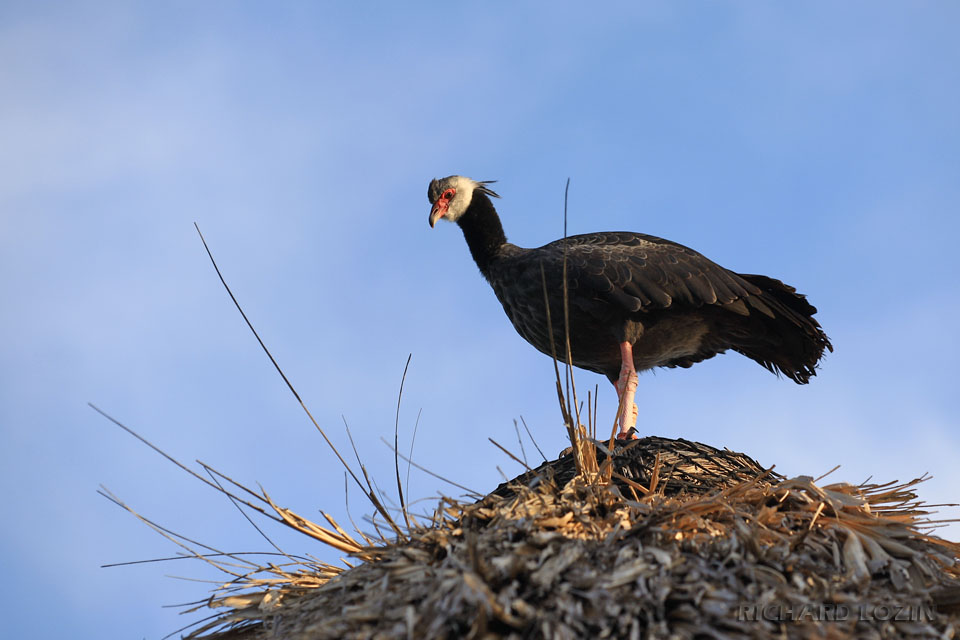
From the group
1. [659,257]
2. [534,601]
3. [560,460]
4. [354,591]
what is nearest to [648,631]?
[534,601]

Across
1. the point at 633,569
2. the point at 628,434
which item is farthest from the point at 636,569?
the point at 628,434

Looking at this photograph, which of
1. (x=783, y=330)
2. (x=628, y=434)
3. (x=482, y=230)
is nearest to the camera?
(x=628, y=434)

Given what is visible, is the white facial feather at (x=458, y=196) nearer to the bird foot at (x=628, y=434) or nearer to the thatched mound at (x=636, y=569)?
the bird foot at (x=628, y=434)

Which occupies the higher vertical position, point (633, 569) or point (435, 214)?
point (435, 214)

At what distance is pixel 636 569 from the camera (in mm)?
3266

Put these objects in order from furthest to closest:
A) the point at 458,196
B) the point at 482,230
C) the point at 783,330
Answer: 1. the point at 458,196
2. the point at 482,230
3. the point at 783,330

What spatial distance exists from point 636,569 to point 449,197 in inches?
226

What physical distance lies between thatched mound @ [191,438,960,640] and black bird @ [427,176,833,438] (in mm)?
2274

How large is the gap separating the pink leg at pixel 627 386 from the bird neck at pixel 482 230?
5.44ft

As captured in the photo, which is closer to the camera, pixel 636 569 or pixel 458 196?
pixel 636 569

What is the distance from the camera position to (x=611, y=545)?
3.58m

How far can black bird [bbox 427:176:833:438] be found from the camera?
700 centimetres

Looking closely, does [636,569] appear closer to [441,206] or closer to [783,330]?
[783,330]

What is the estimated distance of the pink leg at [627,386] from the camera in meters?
6.94
